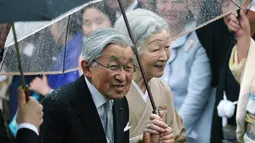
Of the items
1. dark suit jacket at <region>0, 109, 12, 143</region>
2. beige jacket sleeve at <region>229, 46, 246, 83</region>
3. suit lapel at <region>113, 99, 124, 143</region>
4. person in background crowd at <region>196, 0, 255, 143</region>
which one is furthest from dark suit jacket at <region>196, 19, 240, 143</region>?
dark suit jacket at <region>0, 109, 12, 143</region>

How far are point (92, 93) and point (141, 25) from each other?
803mm

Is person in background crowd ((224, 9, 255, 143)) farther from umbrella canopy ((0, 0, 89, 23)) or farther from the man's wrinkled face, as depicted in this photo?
umbrella canopy ((0, 0, 89, 23))

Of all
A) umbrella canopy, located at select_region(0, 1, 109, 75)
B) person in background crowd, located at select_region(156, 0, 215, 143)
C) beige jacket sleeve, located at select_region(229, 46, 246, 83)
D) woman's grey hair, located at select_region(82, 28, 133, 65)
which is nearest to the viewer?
woman's grey hair, located at select_region(82, 28, 133, 65)

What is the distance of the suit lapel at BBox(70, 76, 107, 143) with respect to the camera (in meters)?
5.26

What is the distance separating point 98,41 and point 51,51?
0.77m

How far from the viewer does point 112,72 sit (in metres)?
5.19

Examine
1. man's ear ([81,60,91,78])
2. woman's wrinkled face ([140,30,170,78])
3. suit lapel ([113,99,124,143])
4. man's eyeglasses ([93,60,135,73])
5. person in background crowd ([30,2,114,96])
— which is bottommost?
suit lapel ([113,99,124,143])

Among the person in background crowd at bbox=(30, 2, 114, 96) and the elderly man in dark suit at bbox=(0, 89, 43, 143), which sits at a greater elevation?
the person in background crowd at bbox=(30, 2, 114, 96)

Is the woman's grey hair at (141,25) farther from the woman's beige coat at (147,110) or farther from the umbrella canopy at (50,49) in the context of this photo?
the woman's beige coat at (147,110)

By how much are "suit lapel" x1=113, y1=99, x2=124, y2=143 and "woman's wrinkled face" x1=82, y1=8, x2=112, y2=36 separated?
75 centimetres

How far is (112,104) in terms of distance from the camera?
546cm

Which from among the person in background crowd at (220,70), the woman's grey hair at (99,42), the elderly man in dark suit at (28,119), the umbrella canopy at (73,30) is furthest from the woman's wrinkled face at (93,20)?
the person in background crowd at (220,70)

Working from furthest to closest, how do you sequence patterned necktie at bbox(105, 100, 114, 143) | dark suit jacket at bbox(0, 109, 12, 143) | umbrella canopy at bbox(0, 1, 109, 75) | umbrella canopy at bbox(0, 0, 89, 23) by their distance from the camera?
1. umbrella canopy at bbox(0, 1, 109, 75)
2. patterned necktie at bbox(105, 100, 114, 143)
3. dark suit jacket at bbox(0, 109, 12, 143)
4. umbrella canopy at bbox(0, 0, 89, 23)

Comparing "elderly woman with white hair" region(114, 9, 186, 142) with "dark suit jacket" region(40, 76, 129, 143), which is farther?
"elderly woman with white hair" region(114, 9, 186, 142)
